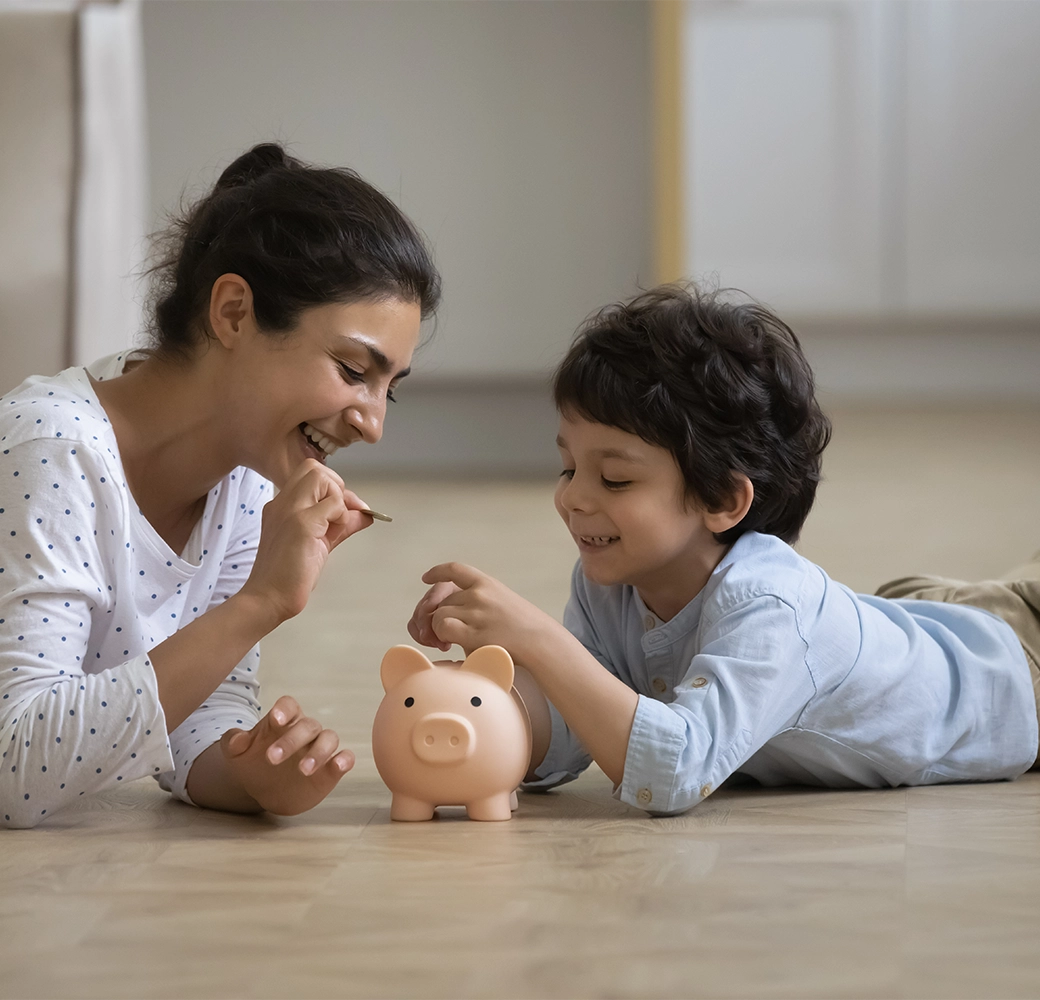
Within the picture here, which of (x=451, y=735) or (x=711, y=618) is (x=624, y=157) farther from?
(x=451, y=735)

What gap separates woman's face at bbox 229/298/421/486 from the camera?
3.36 ft

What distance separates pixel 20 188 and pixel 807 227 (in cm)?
204

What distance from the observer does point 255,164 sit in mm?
1129

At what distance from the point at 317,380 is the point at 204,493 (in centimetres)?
18

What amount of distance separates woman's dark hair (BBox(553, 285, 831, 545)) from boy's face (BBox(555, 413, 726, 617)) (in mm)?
10

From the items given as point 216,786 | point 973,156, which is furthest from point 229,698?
point 973,156

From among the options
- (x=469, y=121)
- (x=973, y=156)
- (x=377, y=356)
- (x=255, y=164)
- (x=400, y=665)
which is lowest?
(x=400, y=665)

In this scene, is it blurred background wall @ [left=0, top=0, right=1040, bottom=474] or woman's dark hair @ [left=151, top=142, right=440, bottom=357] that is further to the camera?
blurred background wall @ [left=0, top=0, right=1040, bottom=474]

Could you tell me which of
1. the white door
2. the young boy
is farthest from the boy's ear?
the white door

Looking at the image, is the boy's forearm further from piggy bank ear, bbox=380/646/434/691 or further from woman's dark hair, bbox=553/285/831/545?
woman's dark hair, bbox=553/285/831/545

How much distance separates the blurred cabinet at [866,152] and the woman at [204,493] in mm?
2369

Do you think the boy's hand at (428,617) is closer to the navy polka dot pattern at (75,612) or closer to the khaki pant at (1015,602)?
the navy polka dot pattern at (75,612)

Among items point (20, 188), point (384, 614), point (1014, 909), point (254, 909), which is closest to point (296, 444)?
point (254, 909)

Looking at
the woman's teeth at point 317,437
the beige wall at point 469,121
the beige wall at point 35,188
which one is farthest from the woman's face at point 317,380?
the beige wall at point 469,121
